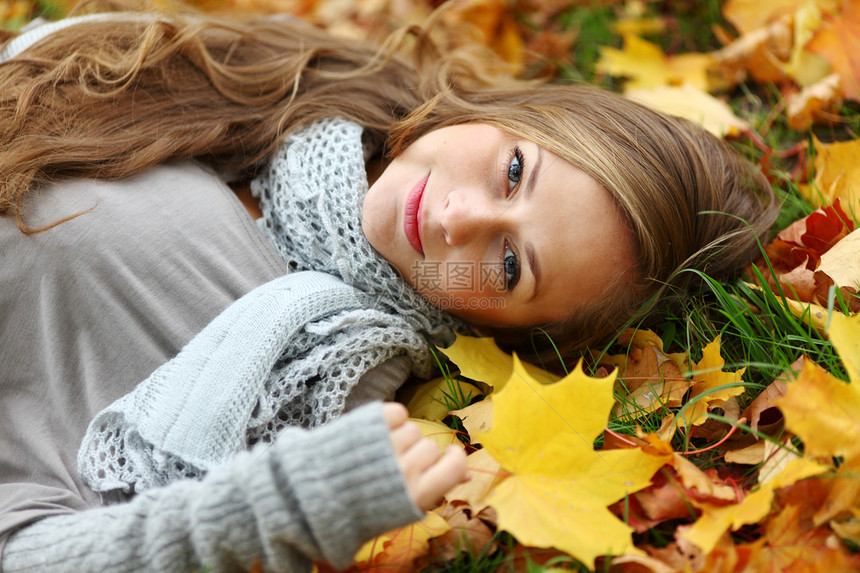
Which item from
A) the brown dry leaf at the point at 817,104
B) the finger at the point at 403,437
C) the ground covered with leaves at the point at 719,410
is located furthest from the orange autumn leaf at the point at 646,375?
the brown dry leaf at the point at 817,104

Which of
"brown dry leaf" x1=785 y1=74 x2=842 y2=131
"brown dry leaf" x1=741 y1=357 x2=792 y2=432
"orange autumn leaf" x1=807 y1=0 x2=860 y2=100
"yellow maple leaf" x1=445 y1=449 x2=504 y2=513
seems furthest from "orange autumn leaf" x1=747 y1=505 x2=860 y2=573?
"orange autumn leaf" x1=807 y1=0 x2=860 y2=100

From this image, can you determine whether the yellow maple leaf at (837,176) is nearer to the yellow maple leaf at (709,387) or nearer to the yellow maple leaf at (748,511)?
the yellow maple leaf at (709,387)

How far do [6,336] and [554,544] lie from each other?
4.34 ft

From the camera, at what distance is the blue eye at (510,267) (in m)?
1.60

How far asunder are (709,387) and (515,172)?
2.24 feet

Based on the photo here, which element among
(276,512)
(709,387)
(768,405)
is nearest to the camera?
(276,512)

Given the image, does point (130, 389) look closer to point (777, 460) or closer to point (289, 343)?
point (289, 343)

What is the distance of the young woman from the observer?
56.4 inches

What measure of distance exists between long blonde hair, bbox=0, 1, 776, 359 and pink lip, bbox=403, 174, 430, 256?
0.24m

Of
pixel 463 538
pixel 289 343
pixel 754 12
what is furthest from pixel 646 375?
pixel 754 12

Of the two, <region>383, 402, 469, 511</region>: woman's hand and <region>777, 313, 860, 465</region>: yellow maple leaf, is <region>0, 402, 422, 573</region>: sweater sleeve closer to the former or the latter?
<region>383, 402, 469, 511</region>: woman's hand

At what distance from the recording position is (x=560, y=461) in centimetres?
125

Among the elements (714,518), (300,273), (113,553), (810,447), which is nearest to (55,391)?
(113,553)

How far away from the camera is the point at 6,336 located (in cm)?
154
